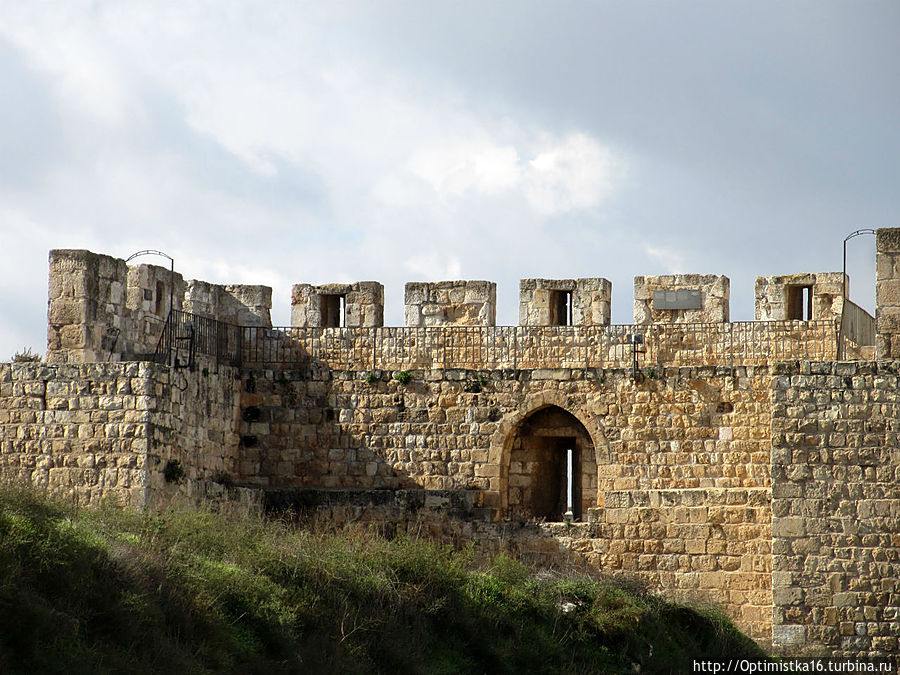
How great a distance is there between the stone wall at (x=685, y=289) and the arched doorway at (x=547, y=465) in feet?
6.08

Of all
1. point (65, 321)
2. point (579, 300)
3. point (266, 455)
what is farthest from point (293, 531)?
point (579, 300)

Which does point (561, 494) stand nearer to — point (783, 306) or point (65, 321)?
point (783, 306)

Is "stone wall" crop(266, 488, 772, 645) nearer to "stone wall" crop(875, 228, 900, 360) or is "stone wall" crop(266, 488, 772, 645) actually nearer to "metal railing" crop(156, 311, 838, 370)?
"metal railing" crop(156, 311, 838, 370)

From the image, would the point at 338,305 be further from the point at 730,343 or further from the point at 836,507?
the point at 836,507

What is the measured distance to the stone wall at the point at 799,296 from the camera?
765 inches

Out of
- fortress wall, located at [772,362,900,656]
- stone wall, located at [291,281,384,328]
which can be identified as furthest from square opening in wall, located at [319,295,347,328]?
fortress wall, located at [772,362,900,656]

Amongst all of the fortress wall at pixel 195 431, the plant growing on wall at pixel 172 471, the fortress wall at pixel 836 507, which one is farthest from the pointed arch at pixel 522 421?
the plant growing on wall at pixel 172 471

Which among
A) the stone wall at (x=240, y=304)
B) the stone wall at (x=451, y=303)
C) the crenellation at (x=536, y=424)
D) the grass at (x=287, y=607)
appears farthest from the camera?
the stone wall at (x=240, y=304)

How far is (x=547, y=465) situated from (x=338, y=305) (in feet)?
12.8

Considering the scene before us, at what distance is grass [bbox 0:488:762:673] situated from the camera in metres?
11.2

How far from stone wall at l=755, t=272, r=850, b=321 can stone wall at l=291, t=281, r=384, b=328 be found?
5.41 metres

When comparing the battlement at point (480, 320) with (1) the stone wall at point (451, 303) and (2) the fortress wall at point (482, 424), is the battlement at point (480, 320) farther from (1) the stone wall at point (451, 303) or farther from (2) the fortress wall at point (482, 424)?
(2) the fortress wall at point (482, 424)

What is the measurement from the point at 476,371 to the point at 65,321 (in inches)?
213

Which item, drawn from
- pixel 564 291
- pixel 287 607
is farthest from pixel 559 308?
pixel 287 607
